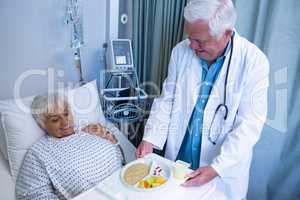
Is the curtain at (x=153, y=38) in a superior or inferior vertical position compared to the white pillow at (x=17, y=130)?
superior

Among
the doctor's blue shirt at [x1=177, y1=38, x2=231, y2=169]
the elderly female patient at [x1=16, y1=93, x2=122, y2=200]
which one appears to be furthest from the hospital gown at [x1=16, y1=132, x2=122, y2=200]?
the doctor's blue shirt at [x1=177, y1=38, x2=231, y2=169]

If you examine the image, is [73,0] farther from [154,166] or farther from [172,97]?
[154,166]

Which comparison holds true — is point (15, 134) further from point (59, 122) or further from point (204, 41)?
point (204, 41)

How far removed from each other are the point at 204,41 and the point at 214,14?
0.13 meters

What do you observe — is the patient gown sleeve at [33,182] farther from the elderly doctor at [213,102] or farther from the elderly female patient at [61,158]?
the elderly doctor at [213,102]

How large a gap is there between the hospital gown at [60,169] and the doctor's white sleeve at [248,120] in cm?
56

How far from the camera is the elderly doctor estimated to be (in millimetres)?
1294

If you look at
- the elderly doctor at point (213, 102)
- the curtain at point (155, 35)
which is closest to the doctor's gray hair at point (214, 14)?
the elderly doctor at point (213, 102)

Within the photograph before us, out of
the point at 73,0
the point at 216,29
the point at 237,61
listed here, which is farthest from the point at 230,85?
the point at 73,0

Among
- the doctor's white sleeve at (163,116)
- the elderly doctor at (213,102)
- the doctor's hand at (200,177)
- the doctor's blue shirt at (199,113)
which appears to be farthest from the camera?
the doctor's white sleeve at (163,116)

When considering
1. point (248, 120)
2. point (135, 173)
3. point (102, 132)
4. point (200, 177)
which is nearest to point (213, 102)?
point (248, 120)

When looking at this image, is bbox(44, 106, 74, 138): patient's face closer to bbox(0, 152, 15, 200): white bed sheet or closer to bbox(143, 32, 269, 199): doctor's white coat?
bbox(0, 152, 15, 200): white bed sheet

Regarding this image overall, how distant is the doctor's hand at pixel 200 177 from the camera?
1.16 metres

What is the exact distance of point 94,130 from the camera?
1.63 m
